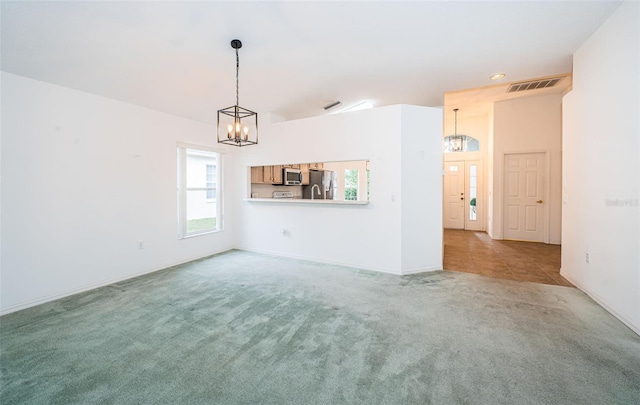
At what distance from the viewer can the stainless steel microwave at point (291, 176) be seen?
5449mm

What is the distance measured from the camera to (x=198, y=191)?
4.78 meters

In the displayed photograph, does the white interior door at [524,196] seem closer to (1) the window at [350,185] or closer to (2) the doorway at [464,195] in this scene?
(2) the doorway at [464,195]

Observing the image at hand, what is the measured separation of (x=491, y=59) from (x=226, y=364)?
4.27 meters

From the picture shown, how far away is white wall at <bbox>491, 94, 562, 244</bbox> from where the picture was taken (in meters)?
5.72

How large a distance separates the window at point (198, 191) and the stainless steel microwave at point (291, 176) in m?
1.29

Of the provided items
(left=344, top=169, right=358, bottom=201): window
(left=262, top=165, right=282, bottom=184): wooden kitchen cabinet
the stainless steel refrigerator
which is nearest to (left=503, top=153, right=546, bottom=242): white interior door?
(left=344, top=169, right=358, bottom=201): window

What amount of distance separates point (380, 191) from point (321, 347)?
2.45 meters

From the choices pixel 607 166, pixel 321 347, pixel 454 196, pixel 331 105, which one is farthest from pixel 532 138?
pixel 321 347

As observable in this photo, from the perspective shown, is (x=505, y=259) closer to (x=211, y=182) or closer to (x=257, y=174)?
(x=257, y=174)

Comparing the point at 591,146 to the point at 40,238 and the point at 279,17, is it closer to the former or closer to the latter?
the point at 279,17

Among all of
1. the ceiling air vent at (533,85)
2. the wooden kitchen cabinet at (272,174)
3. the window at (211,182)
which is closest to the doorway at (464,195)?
the ceiling air vent at (533,85)

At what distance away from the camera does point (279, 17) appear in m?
2.60

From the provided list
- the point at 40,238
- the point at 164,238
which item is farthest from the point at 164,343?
the point at 164,238

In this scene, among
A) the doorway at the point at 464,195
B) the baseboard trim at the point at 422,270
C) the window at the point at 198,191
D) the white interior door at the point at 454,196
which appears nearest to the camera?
the baseboard trim at the point at 422,270
